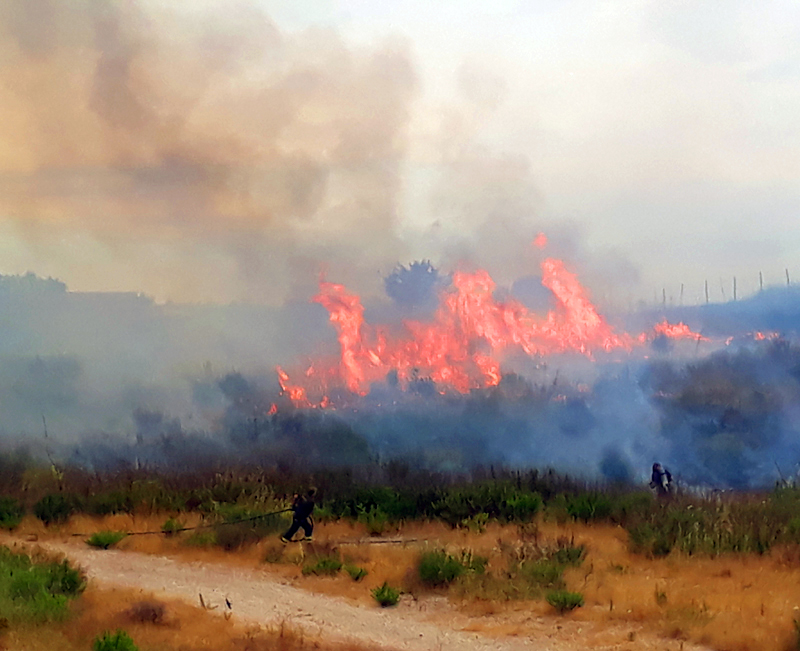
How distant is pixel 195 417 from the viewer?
42594mm

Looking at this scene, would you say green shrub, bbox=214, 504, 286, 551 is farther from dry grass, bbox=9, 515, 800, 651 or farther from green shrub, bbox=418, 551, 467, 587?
green shrub, bbox=418, 551, 467, 587

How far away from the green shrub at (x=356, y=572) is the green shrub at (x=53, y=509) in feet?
28.0

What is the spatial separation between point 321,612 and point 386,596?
3.40ft

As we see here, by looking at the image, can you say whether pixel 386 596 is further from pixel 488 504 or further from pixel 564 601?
pixel 488 504

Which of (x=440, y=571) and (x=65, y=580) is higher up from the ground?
(x=65, y=580)

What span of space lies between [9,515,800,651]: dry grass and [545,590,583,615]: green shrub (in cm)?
12

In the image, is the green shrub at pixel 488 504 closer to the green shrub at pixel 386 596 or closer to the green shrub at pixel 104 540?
the green shrub at pixel 386 596

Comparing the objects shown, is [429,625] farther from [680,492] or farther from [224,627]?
[680,492]

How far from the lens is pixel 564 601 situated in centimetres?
1112

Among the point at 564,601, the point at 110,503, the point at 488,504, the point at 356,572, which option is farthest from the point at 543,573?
the point at 110,503

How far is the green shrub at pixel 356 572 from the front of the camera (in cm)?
1333

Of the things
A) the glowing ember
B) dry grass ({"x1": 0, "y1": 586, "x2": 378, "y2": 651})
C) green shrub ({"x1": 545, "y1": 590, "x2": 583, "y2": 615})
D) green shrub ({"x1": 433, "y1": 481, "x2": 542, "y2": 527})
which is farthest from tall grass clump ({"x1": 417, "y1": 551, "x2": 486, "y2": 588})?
the glowing ember

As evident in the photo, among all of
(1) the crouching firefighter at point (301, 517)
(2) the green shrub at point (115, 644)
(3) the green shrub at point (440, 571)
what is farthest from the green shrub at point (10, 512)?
(2) the green shrub at point (115, 644)

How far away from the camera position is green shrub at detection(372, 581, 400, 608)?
12.0 meters
